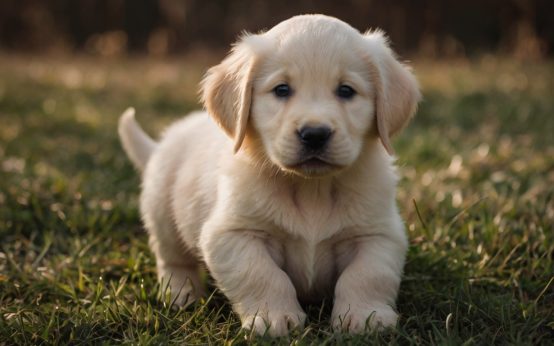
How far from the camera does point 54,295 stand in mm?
3143

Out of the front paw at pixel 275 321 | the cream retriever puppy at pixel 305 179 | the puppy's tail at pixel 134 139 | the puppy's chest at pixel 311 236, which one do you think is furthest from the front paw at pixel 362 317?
the puppy's tail at pixel 134 139

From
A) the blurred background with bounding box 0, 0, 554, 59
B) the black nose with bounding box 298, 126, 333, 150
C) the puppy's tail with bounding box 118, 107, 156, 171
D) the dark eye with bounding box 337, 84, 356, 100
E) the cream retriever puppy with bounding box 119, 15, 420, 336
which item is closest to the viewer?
the black nose with bounding box 298, 126, 333, 150

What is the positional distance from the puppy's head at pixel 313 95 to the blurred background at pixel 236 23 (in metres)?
8.84

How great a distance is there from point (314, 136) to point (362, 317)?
71 centimetres

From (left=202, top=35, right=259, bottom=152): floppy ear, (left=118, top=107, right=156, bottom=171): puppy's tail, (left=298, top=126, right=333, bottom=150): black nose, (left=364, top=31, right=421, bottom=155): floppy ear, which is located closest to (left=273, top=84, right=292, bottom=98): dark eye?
(left=202, top=35, right=259, bottom=152): floppy ear

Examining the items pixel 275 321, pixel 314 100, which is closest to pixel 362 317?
pixel 275 321

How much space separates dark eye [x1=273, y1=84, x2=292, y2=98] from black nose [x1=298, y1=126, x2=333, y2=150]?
0.86ft

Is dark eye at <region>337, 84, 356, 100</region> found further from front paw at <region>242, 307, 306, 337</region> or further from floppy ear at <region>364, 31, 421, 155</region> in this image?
front paw at <region>242, 307, 306, 337</region>

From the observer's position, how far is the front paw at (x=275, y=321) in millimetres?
2539

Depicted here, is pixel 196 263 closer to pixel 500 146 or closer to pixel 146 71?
pixel 500 146

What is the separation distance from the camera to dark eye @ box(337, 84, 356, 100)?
276 centimetres

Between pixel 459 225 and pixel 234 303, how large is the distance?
5.25 ft

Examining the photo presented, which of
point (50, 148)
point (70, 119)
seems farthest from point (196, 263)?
point (70, 119)

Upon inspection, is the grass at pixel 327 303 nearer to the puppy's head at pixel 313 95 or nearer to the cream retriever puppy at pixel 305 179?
the cream retriever puppy at pixel 305 179
